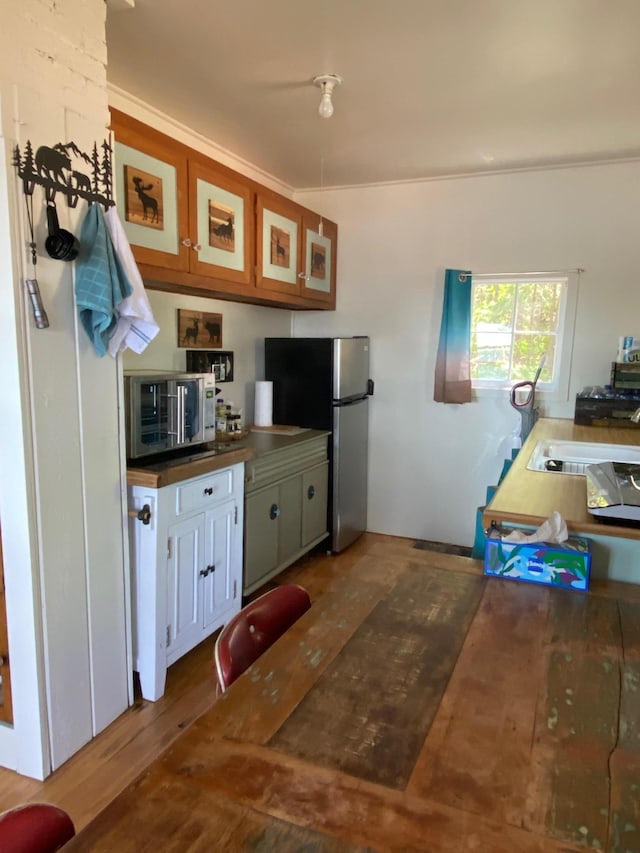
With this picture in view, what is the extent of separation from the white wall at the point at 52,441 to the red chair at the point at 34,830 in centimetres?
98

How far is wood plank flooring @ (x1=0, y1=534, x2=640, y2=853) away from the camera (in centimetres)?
72

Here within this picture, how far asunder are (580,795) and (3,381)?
1649 millimetres

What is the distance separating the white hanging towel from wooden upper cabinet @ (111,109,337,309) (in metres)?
0.28

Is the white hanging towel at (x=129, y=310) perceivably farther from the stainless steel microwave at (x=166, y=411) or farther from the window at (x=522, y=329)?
the window at (x=522, y=329)

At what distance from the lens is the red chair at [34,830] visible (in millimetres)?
795

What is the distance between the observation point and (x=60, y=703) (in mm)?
1826

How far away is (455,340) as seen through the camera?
3672 millimetres

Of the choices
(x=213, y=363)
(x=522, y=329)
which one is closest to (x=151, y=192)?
(x=213, y=363)

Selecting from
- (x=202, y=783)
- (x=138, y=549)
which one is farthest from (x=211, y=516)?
(x=202, y=783)

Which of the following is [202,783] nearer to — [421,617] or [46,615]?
[421,617]

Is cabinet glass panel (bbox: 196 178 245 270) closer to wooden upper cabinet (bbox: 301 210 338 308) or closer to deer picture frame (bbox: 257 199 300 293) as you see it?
deer picture frame (bbox: 257 199 300 293)

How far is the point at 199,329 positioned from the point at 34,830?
8.66ft

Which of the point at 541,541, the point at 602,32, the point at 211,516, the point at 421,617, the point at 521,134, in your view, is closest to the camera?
the point at 421,617

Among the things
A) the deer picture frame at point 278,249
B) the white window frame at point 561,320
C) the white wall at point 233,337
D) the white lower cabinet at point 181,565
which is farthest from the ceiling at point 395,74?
the white lower cabinet at point 181,565
